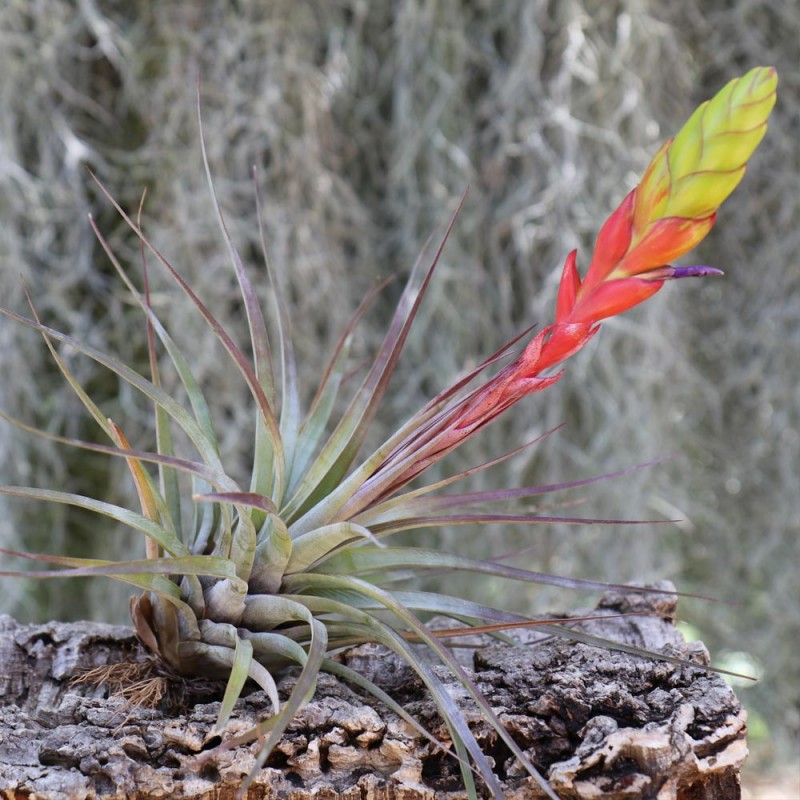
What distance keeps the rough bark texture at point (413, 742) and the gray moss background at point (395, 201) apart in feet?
2.00

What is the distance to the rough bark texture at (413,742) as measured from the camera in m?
0.45

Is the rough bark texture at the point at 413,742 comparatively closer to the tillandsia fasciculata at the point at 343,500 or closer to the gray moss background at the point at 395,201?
the tillandsia fasciculata at the point at 343,500

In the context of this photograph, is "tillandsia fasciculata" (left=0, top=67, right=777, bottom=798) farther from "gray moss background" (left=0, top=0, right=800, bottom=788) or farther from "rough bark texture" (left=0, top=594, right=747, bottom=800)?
"gray moss background" (left=0, top=0, right=800, bottom=788)

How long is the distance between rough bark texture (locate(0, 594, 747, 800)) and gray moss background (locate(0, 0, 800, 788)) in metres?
0.61

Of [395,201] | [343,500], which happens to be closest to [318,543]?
[343,500]

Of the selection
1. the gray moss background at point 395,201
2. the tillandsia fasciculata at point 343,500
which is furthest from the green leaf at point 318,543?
the gray moss background at point 395,201

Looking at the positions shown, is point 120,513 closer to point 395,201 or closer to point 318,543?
point 318,543

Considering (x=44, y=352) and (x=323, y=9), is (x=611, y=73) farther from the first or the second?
(x=44, y=352)

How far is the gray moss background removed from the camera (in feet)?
3.58

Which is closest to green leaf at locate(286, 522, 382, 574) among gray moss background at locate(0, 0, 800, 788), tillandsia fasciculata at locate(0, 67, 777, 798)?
tillandsia fasciculata at locate(0, 67, 777, 798)

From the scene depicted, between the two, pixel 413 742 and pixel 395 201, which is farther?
pixel 395 201

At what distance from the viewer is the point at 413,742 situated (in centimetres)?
47

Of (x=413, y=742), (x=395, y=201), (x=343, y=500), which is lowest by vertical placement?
(x=413, y=742)

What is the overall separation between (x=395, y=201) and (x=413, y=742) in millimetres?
828
